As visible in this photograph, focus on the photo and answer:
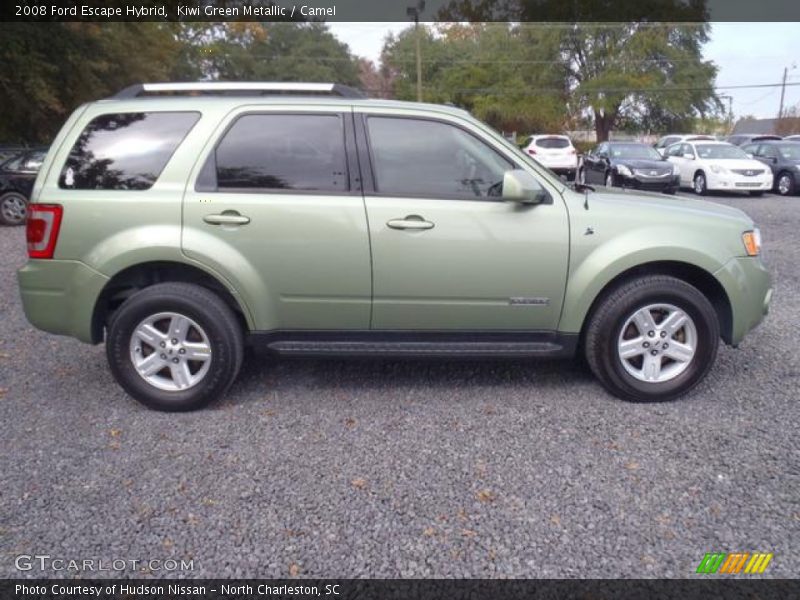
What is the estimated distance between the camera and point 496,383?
429 cm

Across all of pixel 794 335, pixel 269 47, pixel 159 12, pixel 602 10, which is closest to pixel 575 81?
pixel 602 10

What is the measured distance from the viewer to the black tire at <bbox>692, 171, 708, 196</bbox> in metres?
17.0

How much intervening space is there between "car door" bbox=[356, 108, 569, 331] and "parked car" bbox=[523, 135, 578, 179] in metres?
19.5

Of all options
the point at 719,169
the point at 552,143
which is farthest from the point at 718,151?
the point at 552,143

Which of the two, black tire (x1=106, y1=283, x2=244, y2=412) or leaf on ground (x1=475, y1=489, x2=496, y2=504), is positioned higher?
black tire (x1=106, y1=283, x2=244, y2=412)

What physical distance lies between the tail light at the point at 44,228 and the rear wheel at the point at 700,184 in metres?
16.9

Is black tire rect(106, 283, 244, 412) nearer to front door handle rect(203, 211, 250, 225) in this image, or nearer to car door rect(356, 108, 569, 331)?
front door handle rect(203, 211, 250, 225)

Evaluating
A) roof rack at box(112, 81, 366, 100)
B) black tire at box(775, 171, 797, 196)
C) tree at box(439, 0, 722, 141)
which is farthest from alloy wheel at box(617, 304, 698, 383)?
tree at box(439, 0, 722, 141)

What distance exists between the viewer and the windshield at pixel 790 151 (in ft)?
56.4

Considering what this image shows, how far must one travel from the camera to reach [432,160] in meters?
3.89

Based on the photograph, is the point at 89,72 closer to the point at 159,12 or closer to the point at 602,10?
the point at 159,12

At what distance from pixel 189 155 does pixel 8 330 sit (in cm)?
298

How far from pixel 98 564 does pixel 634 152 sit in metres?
18.0

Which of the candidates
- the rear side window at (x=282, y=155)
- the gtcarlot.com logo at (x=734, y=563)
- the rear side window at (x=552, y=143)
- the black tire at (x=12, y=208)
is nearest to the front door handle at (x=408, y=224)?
the rear side window at (x=282, y=155)
